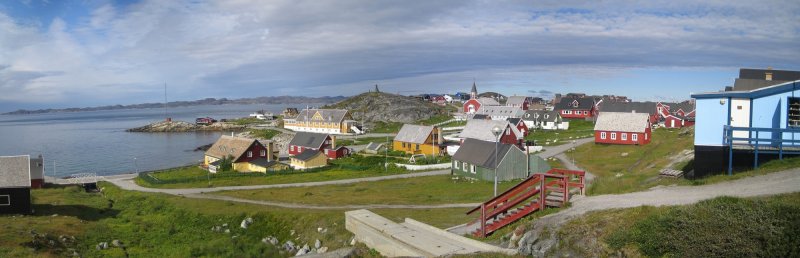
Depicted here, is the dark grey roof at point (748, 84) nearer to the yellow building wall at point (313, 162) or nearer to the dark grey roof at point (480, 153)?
the dark grey roof at point (480, 153)

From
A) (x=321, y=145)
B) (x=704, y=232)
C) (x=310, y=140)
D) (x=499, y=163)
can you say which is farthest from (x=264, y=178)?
(x=704, y=232)

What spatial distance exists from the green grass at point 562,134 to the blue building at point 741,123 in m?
51.4

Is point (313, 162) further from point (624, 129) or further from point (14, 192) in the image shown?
point (624, 129)

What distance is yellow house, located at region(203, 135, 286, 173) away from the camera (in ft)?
208

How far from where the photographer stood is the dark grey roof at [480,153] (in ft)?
145

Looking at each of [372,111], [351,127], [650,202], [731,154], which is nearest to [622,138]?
[731,154]

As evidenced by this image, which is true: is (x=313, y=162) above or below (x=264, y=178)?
above

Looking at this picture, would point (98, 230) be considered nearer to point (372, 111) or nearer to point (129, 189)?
point (129, 189)

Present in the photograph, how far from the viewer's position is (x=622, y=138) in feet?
213

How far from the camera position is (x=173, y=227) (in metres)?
32.8

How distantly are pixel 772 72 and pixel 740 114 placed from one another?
32170 mm

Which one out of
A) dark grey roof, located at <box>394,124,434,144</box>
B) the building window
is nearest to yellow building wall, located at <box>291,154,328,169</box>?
dark grey roof, located at <box>394,124,434,144</box>

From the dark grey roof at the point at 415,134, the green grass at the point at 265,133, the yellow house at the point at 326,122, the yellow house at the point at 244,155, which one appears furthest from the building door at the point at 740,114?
the green grass at the point at 265,133

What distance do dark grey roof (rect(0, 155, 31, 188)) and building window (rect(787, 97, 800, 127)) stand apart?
4413 centimetres
